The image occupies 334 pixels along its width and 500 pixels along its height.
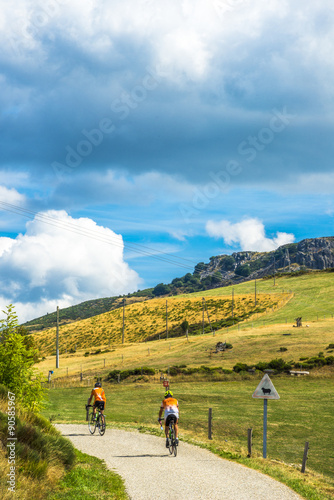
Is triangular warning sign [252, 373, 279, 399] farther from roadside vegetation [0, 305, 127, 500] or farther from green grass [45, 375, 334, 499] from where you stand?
roadside vegetation [0, 305, 127, 500]

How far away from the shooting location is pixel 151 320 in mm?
122125

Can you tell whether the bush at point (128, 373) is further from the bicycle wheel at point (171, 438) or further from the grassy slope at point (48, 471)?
the grassy slope at point (48, 471)

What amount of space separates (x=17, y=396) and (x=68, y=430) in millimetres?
7198

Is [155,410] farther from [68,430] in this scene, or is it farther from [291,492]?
[291,492]

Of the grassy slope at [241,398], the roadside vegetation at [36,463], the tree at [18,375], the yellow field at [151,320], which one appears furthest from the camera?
the yellow field at [151,320]

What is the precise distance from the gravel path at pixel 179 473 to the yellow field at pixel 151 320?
80825 mm

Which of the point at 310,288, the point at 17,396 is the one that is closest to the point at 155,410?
the point at 17,396

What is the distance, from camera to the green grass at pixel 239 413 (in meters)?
20.5

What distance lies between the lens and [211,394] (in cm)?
3762

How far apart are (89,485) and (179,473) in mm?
2970

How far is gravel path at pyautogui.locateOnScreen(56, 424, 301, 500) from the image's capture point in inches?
430

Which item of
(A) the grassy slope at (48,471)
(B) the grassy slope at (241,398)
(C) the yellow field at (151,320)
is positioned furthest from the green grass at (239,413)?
(C) the yellow field at (151,320)

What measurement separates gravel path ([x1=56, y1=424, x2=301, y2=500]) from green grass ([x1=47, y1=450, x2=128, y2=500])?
329mm

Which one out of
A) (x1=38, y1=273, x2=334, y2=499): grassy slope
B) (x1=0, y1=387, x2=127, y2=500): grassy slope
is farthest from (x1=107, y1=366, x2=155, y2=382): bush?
(x1=0, y1=387, x2=127, y2=500): grassy slope
